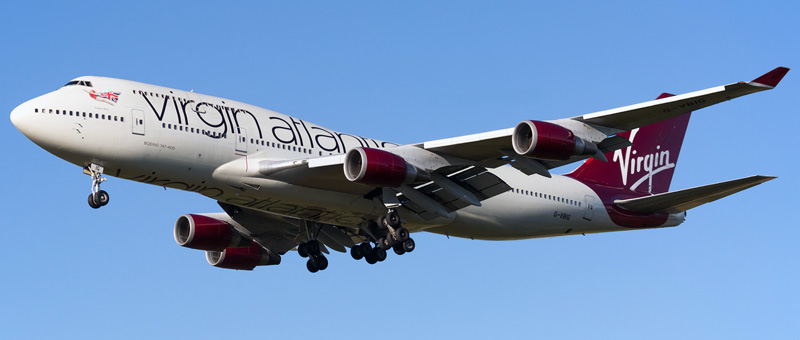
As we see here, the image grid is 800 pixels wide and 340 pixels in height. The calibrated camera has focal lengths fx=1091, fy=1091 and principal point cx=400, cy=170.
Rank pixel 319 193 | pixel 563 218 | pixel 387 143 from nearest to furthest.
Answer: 1. pixel 319 193
2. pixel 387 143
3. pixel 563 218

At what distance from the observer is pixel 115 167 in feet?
110

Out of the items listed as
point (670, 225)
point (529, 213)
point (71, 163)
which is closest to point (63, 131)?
point (71, 163)

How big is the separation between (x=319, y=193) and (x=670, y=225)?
1544 centimetres

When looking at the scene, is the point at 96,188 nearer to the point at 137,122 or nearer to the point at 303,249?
the point at 137,122

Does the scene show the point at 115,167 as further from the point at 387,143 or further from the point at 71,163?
the point at 387,143

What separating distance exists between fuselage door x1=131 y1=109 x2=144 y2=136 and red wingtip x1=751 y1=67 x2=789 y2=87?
59.5ft

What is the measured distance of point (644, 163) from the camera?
46.0 metres

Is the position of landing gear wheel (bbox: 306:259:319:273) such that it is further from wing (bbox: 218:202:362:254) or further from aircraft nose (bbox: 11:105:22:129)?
aircraft nose (bbox: 11:105:22:129)

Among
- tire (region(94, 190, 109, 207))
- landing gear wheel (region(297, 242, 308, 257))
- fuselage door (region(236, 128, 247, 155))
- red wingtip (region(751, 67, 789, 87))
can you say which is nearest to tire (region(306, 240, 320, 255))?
landing gear wheel (region(297, 242, 308, 257))

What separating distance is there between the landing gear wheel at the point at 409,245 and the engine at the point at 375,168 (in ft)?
11.5

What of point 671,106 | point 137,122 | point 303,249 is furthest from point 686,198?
point 137,122

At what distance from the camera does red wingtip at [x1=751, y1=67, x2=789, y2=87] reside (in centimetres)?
3019

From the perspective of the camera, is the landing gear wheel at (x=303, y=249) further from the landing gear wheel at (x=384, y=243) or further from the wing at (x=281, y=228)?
the landing gear wheel at (x=384, y=243)

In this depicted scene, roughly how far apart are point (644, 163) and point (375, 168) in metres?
16.7
